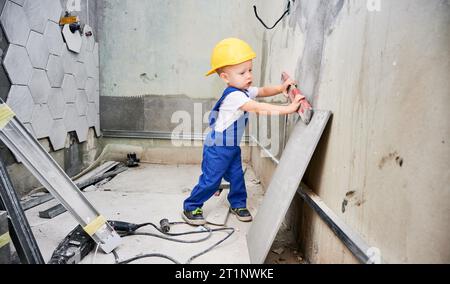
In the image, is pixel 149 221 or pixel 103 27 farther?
pixel 103 27

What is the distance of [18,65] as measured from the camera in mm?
1965

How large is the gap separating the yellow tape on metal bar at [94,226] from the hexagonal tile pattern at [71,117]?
151 cm

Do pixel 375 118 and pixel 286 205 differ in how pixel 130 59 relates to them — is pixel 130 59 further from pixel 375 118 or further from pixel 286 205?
pixel 375 118

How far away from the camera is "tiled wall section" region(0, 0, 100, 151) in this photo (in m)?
1.92

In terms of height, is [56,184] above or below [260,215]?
above

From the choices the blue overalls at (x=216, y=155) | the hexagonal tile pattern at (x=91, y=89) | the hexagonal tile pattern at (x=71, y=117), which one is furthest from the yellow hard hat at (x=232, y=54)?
the hexagonal tile pattern at (x=91, y=89)

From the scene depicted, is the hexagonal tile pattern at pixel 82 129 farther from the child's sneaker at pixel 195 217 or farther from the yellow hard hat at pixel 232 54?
the yellow hard hat at pixel 232 54

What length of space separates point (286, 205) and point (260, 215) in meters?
0.34

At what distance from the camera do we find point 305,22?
61.7 inches

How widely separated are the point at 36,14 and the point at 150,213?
1675 millimetres

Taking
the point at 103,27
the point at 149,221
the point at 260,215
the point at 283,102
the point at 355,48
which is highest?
the point at 103,27

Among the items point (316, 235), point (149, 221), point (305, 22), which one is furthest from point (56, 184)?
point (305, 22)

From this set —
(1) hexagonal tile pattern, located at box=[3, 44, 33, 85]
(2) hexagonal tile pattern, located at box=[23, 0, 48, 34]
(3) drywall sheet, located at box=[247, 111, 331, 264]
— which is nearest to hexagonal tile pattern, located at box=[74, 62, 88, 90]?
(2) hexagonal tile pattern, located at box=[23, 0, 48, 34]

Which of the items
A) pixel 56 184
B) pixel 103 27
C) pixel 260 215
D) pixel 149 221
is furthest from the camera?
pixel 103 27
